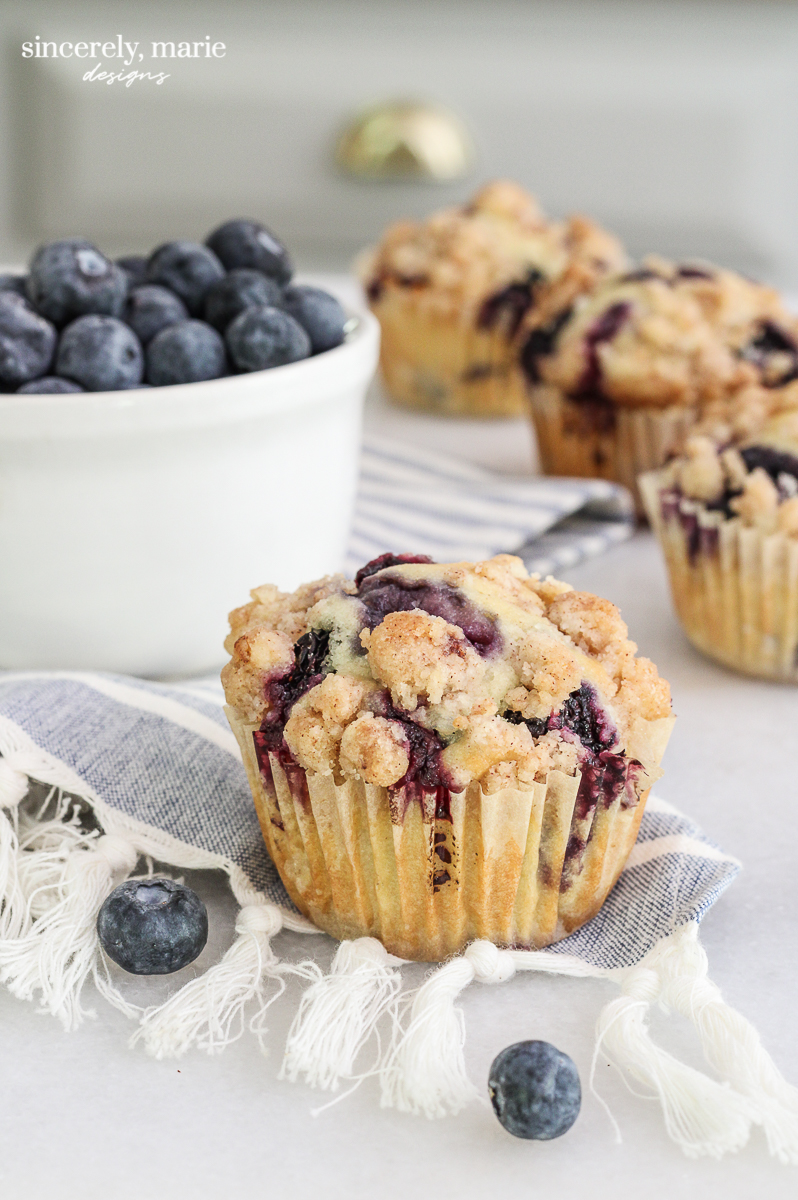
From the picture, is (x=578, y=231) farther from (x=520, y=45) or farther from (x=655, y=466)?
(x=520, y=45)

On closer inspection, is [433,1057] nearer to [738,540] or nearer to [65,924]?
[65,924]

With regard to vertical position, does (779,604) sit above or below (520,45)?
A: below

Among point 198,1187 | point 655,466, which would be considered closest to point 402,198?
point 655,466

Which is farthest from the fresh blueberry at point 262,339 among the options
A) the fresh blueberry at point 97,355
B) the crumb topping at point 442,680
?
the crumb topping at point 442,680

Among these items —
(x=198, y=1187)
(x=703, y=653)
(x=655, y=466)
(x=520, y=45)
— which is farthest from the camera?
(x=520, y=45)

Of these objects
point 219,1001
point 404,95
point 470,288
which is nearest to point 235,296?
point 219,1001

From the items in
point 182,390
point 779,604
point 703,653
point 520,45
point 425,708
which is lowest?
point 703,653

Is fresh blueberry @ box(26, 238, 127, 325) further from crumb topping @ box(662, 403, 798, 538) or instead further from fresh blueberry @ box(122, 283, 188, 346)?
crumb topping @ box(662, 403, 798, 538)
